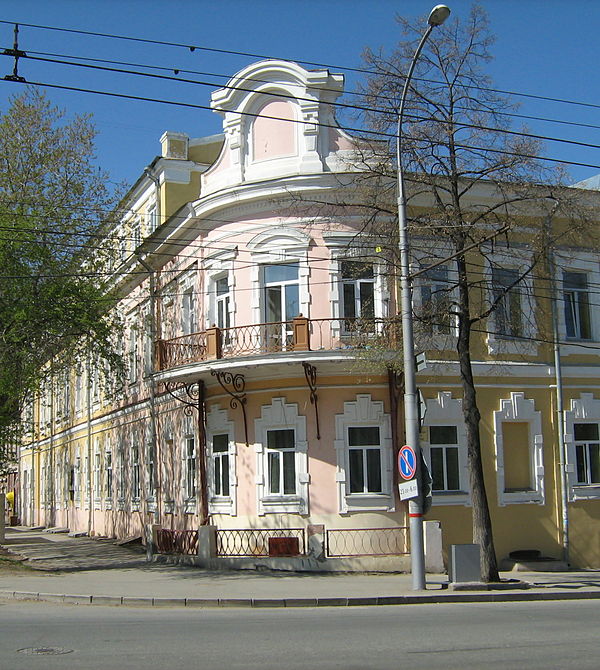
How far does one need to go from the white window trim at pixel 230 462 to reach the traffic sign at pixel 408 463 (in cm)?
633

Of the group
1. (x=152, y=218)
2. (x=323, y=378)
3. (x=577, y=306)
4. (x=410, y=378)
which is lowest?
(x=410, y=378)

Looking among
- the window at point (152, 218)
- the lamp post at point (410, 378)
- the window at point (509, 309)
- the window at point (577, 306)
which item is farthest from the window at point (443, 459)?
the window at point (152, 218)

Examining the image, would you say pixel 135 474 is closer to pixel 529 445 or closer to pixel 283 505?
pixel 283 505

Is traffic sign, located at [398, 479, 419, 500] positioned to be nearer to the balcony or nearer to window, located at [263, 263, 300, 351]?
the balcony

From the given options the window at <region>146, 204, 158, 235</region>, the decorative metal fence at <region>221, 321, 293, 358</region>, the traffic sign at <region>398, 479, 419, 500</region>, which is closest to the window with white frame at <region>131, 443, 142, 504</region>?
the window at <region>146, 204, 158, 235</region>

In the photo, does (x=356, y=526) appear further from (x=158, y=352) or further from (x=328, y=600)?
(x=158, y=352)

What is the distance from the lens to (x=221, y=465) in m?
22.9

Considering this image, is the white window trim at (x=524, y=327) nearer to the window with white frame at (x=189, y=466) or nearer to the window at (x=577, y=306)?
the window at (x=577, y=306)

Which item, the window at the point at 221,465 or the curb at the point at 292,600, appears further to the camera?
the window at the point at 221,465

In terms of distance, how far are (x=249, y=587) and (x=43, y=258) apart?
10192 mm

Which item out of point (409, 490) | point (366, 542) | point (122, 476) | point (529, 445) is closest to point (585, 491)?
point (529, 445)

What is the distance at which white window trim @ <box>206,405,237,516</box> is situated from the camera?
22.1 m

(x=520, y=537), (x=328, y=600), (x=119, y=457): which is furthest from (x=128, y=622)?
(x=119, y=457)

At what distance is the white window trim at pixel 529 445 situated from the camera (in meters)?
22.3
